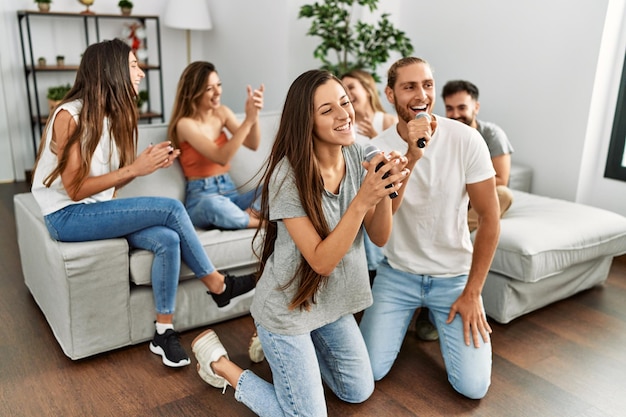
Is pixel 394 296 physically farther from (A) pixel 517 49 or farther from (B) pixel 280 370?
(A) pixel 517 49

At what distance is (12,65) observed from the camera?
4.71 meters

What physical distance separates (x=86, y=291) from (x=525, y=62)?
2749 mm

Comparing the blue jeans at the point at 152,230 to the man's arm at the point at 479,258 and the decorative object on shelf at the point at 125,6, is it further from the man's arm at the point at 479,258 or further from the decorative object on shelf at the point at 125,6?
the decorative object on shelf at the point at 125,6

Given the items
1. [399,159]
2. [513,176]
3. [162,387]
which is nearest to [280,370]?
[162,387]

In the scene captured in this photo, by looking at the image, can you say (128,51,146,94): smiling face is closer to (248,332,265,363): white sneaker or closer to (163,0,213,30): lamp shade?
(248,332,265,363): white sneaker

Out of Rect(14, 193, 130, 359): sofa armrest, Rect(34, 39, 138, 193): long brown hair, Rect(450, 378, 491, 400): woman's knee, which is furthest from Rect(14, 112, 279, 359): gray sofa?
Rect(450, 378, 491, 400): woman's knee

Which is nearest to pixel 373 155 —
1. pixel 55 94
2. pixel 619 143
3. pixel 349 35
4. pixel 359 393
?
pixel 359 393

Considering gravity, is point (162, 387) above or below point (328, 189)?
below

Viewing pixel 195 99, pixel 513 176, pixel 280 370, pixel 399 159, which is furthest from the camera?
pixel 513 176

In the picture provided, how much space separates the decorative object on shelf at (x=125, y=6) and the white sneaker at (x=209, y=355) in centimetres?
377

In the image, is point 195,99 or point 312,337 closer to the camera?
point 312,337

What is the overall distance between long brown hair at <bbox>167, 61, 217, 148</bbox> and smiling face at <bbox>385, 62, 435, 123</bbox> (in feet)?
3.23

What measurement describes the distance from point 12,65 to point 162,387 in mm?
3694

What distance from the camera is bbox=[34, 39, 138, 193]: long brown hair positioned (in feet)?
6.71
